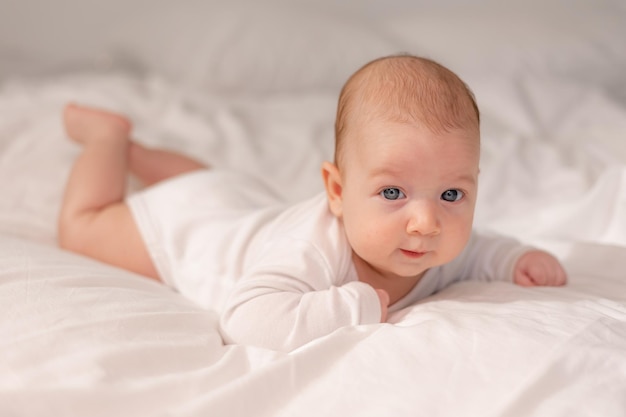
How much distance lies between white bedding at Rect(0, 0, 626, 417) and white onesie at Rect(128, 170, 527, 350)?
0.17ft

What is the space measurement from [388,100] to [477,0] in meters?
1.70

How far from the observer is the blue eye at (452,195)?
101 centimetres

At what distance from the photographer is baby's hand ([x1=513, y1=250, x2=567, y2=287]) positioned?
1.16 metres

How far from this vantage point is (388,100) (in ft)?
3.27

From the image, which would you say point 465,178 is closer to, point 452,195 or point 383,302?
point 452,195

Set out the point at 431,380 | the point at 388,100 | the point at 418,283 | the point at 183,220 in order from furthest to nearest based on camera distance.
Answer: the point at 183,220
the point at 418,283
the point at 388,100
the point at 431,380

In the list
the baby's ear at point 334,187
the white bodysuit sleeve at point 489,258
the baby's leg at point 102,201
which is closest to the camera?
the baby's ear at point 334,187

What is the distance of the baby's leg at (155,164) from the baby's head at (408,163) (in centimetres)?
62

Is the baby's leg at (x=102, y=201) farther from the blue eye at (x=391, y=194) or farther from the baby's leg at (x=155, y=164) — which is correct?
the blue eye at (x=391, y=194)

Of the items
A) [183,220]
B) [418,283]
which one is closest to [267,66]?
[183,220]

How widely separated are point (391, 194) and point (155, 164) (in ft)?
2.40

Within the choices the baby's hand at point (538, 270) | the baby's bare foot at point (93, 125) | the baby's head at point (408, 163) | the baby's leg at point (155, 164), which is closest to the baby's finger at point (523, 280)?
the baby's hand at point (538, 270)

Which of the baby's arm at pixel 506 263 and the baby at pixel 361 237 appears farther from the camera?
the baby's arm at pixel 506 263

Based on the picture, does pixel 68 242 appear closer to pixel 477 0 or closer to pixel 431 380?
pixel 431 380
